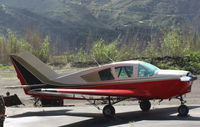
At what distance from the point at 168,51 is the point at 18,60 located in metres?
29.5

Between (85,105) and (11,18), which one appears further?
(11,18)

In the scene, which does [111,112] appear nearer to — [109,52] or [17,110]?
[17,110]

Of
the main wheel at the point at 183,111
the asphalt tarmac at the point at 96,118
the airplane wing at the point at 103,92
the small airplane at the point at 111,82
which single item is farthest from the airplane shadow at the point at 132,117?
the airplane wing at the point at 103,92

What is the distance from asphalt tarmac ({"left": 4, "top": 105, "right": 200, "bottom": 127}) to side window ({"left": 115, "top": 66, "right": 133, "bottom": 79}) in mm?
1540

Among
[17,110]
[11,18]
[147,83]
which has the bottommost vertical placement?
[17,110]

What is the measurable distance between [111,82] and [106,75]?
0.37 m

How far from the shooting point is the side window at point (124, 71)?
55.8 feet

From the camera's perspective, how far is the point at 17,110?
20.8 m

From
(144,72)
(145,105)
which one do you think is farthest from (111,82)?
(145,105)

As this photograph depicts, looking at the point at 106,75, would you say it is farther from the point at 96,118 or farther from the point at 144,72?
the point at 96,118

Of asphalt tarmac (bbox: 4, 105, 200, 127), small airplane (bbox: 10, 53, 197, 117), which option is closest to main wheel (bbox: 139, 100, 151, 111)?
Result: small airplane (bbox: 10, 53, 197, 117)

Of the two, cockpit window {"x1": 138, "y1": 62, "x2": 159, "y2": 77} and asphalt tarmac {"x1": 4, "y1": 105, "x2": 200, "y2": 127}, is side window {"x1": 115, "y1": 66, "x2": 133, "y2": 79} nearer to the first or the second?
cockpit window {"x1": 138, "y1": 62, "x2": 159, "y2": 77}

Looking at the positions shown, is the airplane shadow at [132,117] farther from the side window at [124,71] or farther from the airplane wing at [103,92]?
the side window at [124,71]

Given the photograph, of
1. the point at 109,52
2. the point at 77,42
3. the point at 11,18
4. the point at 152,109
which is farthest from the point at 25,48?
the point at 11,18
